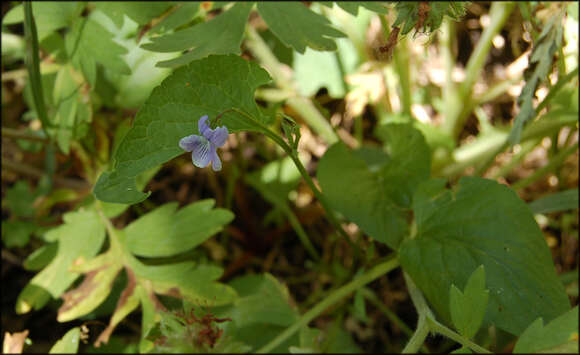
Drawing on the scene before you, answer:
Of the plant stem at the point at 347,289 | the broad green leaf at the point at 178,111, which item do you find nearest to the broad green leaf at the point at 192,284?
the plant stem at the point at 347,289

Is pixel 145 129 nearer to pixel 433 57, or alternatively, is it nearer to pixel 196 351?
pixel 196 351

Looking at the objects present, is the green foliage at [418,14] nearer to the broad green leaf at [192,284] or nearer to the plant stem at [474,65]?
the broad green leaf at [192,284]

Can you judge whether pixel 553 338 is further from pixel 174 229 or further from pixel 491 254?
pixel 174 229

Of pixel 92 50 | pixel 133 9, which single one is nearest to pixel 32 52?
pixel 92 50

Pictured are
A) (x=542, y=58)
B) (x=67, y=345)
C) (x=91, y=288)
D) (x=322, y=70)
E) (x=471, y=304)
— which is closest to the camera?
(x=471, y=304)

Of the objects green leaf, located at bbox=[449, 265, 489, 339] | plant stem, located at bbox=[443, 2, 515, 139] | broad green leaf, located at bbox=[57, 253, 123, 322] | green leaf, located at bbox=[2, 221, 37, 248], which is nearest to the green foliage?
green leaf, located at bbox=[449, 265, 489, 339]

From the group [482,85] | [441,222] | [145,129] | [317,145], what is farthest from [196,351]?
[482,85]
